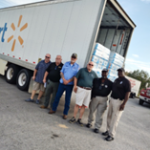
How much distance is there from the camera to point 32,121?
12.6ft

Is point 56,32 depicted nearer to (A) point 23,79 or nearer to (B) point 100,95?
(A) point 23,79

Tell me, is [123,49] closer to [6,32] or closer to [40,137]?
[40,137]

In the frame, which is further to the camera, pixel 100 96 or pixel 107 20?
pixel 107 20

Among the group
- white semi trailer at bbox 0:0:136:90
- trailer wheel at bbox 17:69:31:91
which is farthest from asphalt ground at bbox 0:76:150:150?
white semi trailer at bbox 0:0:136:90

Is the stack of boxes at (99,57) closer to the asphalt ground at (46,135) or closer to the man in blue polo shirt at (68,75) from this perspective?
the man in blue polo shirt at (68,75)

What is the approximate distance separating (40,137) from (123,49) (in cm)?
490

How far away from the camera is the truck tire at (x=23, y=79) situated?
6.59 metres

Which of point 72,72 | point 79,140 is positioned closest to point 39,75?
point 72,72

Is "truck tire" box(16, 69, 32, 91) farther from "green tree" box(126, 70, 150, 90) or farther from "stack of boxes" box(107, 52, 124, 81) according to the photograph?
"green tree" box(126, 70, 150, 90)

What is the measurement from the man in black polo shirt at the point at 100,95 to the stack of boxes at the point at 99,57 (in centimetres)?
74

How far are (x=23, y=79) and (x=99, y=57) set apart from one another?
3794 mm

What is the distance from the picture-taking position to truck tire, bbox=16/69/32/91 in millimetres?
6591

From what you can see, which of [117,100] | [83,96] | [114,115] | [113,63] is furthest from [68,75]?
[113,63]

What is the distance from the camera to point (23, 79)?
7.01 metres
